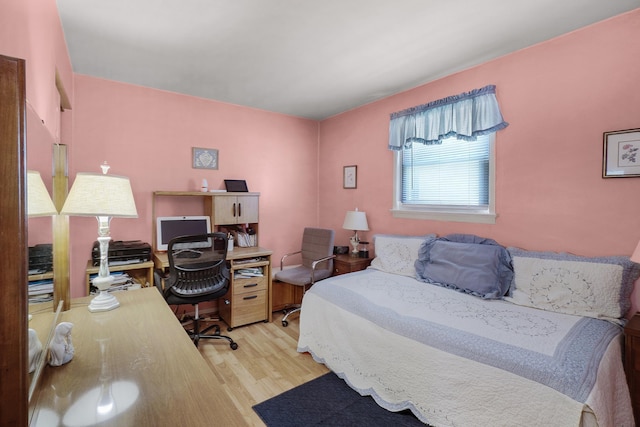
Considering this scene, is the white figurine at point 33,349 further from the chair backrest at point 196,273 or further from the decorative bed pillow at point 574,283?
the decorative bed pillow at point 574,283

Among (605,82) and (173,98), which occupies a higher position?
(173,98)

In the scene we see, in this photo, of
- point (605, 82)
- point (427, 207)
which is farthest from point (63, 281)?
point (605, 82)

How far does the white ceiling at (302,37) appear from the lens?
6.39 feet

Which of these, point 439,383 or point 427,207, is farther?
point 427,207

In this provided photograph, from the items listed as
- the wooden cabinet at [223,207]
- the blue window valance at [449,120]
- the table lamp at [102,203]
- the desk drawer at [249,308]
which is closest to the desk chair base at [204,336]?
the desk drawer at [249,308]

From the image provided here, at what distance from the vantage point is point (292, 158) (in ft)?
14.5

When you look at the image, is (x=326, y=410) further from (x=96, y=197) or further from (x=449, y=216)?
(x=449, y=216)

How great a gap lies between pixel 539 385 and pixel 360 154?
3080mm

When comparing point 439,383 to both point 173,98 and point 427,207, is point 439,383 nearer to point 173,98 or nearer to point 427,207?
point 427,207

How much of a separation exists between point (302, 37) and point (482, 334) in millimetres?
2421

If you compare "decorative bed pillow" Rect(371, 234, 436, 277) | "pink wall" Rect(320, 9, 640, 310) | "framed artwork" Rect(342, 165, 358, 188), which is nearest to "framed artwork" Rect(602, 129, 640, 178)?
"pink wall" Rect(320, 9, 640, 310)

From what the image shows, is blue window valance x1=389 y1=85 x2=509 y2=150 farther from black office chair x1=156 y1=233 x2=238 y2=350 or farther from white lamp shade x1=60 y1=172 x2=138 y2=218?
white lamp shade x1=60 y1=172 x2=138 y2=218

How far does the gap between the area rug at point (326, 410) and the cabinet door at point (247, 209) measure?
202cm

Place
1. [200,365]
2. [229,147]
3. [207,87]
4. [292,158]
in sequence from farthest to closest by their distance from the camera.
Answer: [292,158], [229,147], [207,87], [200,365]
